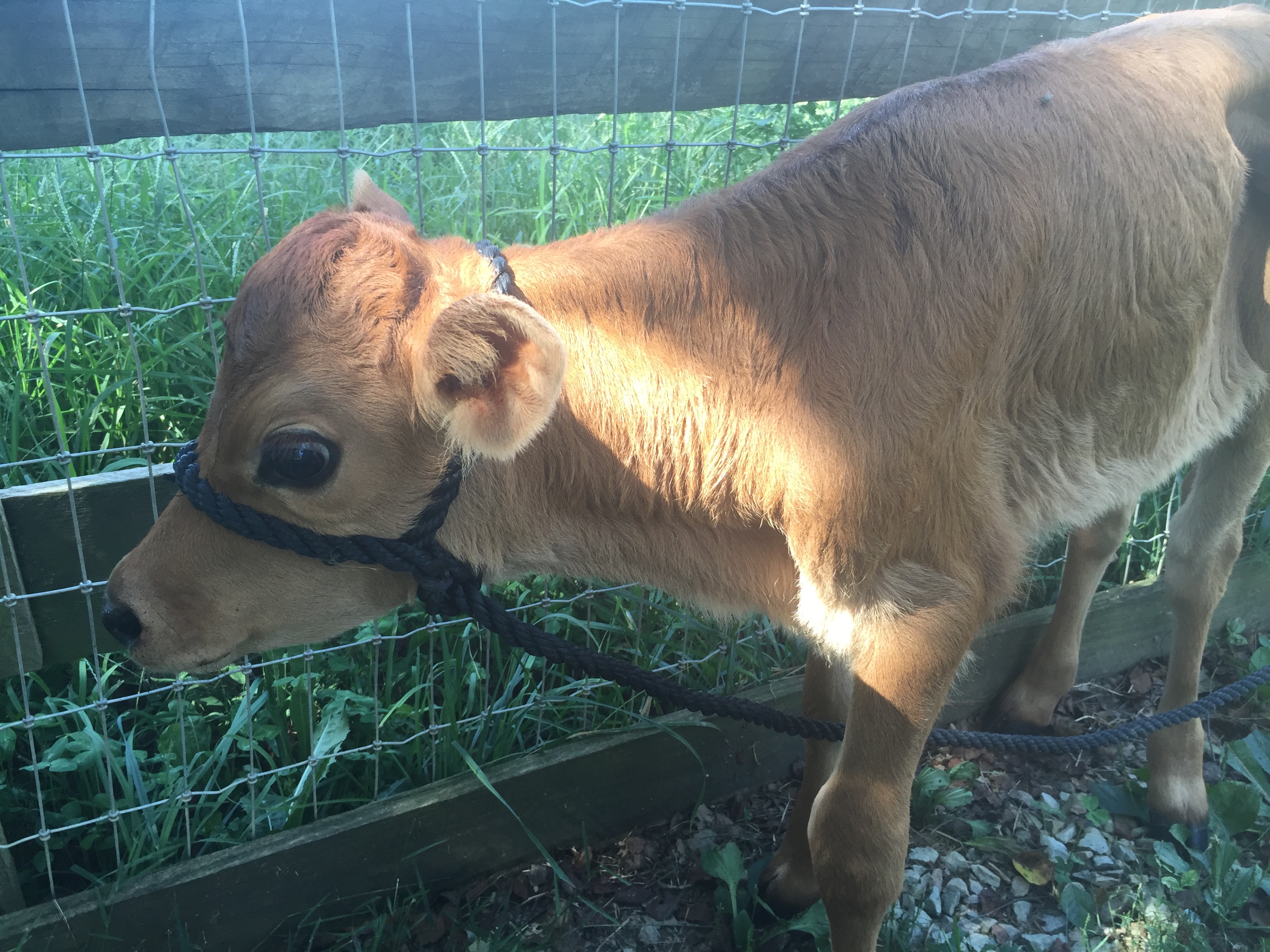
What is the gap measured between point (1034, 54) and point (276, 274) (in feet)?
6.57

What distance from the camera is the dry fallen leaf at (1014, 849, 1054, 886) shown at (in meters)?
3.04

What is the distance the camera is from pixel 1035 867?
121 inches

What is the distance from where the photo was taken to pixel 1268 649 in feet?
13.0

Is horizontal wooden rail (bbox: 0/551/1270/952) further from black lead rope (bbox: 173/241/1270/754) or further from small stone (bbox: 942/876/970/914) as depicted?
black lead rope (bbox: 173/241/1270/754)

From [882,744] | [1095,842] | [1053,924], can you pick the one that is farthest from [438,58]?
[1095,842]

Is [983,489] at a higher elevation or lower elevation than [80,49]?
lower

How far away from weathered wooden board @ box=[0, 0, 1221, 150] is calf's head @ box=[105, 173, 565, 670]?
21.7 inches

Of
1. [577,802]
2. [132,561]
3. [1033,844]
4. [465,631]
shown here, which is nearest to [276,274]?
[132,561]

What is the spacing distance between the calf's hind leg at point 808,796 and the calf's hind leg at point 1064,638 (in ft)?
3.96

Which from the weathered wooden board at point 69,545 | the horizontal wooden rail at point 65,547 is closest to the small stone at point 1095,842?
the horizontal wooden rail at point 65,547

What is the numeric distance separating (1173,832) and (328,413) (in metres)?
3.10

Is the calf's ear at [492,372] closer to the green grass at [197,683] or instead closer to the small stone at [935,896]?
the green grass at [197,683]

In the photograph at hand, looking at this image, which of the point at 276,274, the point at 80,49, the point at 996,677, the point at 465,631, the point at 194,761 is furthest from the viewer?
the point at 996,677

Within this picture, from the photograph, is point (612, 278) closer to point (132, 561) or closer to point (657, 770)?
point (132, 561)
